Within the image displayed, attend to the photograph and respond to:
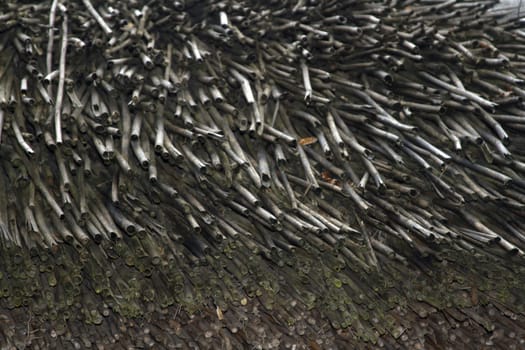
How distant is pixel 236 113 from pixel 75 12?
29.6 inches

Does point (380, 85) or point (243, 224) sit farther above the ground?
point (380, 85)

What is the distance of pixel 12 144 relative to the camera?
7.66 ft

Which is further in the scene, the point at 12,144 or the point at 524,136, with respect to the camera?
the point at 524,136

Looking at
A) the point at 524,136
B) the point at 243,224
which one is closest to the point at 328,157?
the point at 243,224

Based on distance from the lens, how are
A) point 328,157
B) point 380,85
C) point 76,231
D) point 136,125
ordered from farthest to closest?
point 380,85, point 328,157, point 136,125, point 76,231

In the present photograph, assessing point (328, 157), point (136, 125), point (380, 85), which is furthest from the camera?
point (380, 85)

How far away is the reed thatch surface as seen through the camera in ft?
7.48

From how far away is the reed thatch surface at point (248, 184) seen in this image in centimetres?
228

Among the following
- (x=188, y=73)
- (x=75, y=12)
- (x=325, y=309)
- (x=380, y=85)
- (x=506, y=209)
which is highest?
(x=75, y=12)

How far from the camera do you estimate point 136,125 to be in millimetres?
2383

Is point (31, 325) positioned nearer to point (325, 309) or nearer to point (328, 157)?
point (325, 309)

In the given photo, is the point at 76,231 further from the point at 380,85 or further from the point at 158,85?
the point at 380,85

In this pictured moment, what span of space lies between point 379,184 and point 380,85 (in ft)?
1.77

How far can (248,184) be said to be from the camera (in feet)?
7.92
